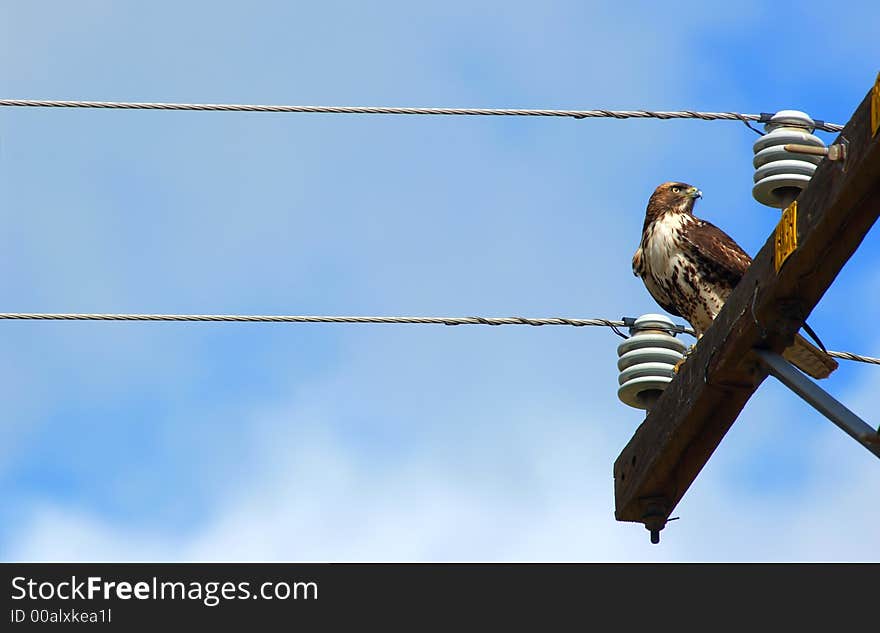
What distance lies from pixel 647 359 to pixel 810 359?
55.7 inches

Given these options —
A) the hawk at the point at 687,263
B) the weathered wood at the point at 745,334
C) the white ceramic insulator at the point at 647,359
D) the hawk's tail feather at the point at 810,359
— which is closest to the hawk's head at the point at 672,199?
the hawk at the point at 687,263

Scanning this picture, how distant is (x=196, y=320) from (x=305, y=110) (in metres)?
1.20

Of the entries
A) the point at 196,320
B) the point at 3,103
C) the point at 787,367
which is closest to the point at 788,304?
the point at 787,367

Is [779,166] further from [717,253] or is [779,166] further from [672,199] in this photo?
[672,199]

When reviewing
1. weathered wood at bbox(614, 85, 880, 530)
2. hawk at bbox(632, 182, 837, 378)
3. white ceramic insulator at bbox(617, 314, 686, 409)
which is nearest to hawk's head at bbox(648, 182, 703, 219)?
hawk at bbox(632, 182, 837, 378)

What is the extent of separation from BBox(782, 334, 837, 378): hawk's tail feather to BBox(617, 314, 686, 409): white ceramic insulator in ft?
3.67

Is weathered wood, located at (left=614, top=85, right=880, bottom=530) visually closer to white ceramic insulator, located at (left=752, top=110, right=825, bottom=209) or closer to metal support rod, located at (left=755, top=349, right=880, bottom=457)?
metal support rod, located at (left=755, top=349, right=880, bottom=457)

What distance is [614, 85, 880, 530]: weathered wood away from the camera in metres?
6.01

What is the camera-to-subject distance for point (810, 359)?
6.85 m

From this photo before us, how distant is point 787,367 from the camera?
6.61 metres

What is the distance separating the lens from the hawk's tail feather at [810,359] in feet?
22.3

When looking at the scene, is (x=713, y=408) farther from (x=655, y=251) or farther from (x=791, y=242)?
(x=655, y=251)

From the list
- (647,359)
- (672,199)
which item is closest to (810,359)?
(647,359)

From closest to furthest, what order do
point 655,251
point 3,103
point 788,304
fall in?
point 788,304, point 3,103, point 655,251
